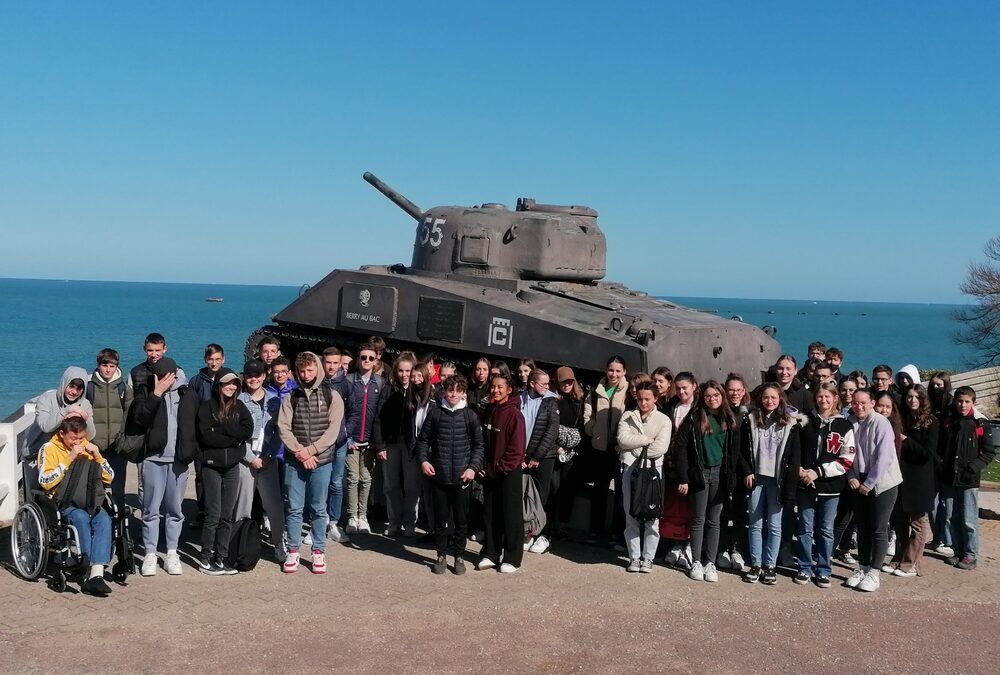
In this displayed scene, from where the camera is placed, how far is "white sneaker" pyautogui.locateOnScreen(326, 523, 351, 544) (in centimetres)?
983

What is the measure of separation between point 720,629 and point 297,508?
3687mm

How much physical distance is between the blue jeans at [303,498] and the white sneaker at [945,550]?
593 centimetres

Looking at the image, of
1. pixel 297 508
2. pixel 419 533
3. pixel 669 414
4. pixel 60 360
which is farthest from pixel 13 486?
pixel 60 360

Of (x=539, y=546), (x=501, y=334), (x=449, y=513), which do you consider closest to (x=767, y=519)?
(x=539, y=546)

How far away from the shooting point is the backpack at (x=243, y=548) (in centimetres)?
859

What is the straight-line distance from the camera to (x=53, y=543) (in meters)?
7.86

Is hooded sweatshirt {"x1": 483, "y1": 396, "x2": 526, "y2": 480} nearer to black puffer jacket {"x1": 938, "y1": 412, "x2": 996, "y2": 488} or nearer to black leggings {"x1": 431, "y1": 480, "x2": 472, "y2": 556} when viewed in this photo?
black leggings {"x1": 431, "y1": 480, "x2": 472, "y2": 556}

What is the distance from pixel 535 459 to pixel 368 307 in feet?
20.9

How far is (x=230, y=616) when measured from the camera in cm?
747

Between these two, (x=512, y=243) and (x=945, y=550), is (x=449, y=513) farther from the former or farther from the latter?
(x=512, y=243)

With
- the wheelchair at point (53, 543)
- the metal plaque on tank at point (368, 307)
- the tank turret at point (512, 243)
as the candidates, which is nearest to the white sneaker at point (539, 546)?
the wheelchair at point (53, 543)

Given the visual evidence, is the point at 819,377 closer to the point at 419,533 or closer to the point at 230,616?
the point at 419,533

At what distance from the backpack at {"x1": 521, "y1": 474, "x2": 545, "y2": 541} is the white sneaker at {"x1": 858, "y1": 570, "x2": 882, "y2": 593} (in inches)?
111

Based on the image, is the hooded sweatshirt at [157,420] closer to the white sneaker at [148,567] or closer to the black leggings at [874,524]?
the white sneaker at [148,567]
